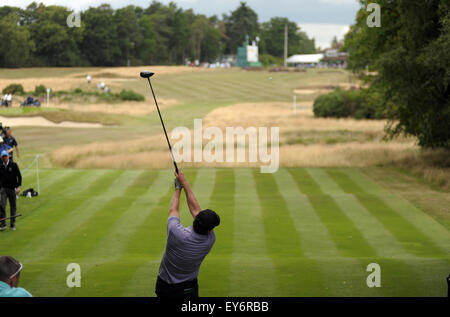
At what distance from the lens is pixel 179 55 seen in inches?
5871

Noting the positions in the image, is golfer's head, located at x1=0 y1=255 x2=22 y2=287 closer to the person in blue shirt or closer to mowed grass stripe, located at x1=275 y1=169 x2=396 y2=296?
the person in blue shirt

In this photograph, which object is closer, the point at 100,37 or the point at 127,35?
the point at 100,37

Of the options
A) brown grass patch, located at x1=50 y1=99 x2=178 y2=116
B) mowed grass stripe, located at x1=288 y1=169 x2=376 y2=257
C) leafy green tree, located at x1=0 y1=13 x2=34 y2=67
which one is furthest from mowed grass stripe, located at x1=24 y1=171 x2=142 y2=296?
brown grass patch, located at x1=50 y1=99 x2=178 y2=116

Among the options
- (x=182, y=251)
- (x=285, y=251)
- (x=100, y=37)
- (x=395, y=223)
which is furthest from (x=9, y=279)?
(x=100, y=37)

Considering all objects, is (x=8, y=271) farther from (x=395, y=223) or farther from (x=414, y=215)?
(x=414, y=215)

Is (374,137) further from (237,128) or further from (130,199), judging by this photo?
(130,199)

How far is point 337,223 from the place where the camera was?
17.3 meters

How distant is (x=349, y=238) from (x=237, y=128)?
3508 cm

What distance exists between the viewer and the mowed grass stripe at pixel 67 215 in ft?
47.6

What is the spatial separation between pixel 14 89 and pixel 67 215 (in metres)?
57.2

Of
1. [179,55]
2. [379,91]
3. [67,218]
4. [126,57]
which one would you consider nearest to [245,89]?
[126,57]

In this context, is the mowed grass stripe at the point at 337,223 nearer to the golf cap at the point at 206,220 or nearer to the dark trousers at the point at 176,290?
the dark trousers at the point at 176,290

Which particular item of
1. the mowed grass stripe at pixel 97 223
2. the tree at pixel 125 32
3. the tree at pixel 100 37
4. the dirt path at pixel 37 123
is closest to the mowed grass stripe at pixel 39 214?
the mowed grass stripe at pixel 97 223

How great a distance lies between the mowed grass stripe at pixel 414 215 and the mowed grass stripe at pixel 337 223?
1.79 meters
